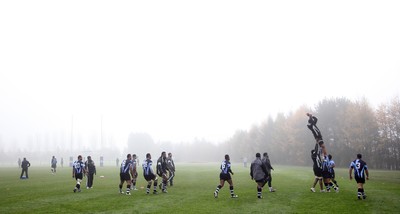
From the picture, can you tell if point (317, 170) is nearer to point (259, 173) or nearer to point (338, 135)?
point (259, 173)

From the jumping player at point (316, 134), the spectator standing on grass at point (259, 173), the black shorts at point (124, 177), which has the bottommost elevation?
the black shorts at point (124, 177)

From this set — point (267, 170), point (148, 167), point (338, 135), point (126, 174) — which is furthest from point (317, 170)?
point (338, 135)

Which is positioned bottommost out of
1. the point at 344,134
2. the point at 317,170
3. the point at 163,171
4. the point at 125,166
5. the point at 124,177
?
the point at 124,177

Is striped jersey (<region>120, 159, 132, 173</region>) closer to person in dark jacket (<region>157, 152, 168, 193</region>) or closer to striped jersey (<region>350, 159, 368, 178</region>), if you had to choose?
person in dark jacket (<region>157, 152, 168, 193</region>)

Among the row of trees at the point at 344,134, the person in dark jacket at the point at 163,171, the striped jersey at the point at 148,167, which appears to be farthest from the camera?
the row of trees at the point at 344,134

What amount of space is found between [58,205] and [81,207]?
5.80 ft

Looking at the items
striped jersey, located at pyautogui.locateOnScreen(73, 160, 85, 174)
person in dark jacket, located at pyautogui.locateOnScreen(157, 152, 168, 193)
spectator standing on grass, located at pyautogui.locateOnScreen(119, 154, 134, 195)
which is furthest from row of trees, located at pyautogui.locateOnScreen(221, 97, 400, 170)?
striped jersey, located at pyautogui.locateOnScreen(73, 160, 85, 174)

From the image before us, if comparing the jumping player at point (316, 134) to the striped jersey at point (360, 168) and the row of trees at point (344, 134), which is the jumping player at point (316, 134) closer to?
the striped jersey at point (360, 168)

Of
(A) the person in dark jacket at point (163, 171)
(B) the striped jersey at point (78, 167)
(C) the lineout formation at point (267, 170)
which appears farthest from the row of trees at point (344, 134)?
(B) the striped jersey at point (78, 167)

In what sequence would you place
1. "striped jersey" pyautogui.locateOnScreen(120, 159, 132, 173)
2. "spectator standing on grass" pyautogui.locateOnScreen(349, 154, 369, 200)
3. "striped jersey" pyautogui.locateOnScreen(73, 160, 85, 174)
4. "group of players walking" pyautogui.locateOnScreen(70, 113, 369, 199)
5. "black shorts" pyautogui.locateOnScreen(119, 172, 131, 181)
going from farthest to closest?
"striped jersey" pyautogui.locateOnScreen(73, 160, 85, 174)
"striped jersey" pyautogui.locateOnScreen(120, 159, 132, 173)
"black shorts" pyautogui.locateOnScreen(119, 172, 131, 181)
"group of players walking" pyautogui.locateOnScreen(70, 113, 369, 199)
"spectator standing on grass" pyautogui.locateOnScreen(349, 154, 369, 200)

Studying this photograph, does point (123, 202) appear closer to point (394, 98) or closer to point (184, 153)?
point (394, 98)

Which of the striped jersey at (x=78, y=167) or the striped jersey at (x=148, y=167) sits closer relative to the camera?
the striped jersey at (x=148, y=167)

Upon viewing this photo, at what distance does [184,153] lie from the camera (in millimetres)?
192750

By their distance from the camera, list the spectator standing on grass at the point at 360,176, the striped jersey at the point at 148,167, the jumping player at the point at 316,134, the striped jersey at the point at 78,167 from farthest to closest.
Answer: the striped jersey at the point at 78,167 < the striped jersey at the point at 148,167 < the jumping player at the point at 316,134 < the spectator standing on grass at the point at 360,176
